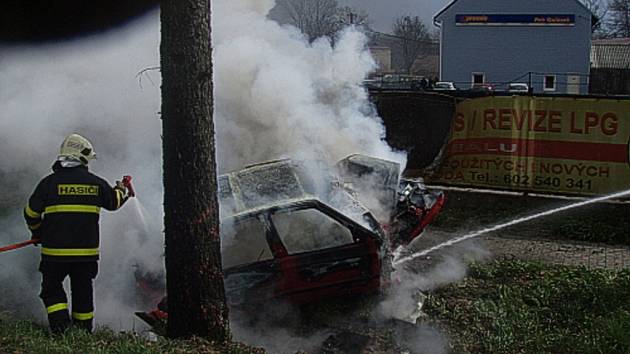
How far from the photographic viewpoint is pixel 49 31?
1070 cm

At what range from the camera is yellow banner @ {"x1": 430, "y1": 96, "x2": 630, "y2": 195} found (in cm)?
1017

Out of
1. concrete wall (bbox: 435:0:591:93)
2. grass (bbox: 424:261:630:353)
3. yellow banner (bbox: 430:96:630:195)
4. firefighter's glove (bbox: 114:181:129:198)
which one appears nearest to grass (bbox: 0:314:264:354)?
firefighter's glove (bbox: 114:181:129:198)

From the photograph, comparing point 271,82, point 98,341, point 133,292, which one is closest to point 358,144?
point 271,82

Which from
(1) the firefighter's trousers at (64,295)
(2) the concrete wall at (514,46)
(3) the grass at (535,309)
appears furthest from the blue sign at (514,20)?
(1) the firefighter's trousers at (64,295)

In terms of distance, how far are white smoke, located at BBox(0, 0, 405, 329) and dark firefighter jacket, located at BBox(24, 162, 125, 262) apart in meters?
A: 2.62

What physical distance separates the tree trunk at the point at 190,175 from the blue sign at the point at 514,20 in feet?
134

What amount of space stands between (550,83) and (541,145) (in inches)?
1277

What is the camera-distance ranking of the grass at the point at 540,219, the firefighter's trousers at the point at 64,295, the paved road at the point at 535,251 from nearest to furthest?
the firefighter's trousers at the point at 64,295 < the paved road at the point at 535,251 < the grass at the point at 540,219

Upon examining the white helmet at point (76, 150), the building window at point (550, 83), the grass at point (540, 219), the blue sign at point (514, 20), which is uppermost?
the blue sign at point (514, 20)

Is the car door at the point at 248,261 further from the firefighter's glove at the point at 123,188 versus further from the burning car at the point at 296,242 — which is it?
the firefighter's glove at the point at 123,188

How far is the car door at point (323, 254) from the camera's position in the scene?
6.36m

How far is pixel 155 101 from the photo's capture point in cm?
1055

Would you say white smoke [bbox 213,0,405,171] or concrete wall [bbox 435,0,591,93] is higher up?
concrete wall [bbox 435,0,591,93]

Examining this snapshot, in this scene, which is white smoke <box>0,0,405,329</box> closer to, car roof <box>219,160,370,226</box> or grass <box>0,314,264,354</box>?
car roof <box>219,160,370,226</box>
